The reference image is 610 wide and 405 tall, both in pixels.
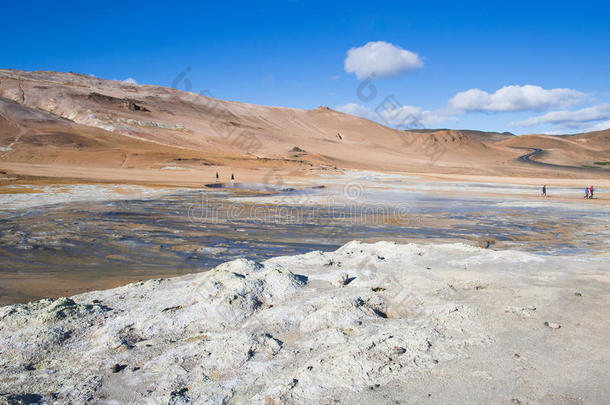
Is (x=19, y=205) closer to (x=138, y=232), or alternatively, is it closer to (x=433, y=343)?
(x=138, y=232)

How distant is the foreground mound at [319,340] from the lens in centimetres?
282

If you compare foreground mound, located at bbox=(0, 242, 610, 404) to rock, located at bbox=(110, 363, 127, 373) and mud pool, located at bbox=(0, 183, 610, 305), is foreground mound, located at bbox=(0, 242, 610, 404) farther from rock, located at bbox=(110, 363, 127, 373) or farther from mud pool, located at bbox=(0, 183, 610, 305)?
mud pool, located at bbox=(0, 183, 610, 305)

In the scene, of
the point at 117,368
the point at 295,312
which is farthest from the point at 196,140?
the point at 117,368

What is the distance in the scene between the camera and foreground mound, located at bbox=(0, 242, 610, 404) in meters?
2.82

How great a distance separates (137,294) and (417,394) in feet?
11.5

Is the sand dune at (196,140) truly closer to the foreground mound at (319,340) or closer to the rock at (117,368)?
the foreground mound at (319,340)

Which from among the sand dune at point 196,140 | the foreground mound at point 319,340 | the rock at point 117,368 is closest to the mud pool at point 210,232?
the foreground mound at point 319,340

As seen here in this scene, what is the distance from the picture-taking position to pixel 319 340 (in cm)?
353

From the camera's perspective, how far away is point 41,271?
284 inches

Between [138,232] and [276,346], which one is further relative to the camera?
[138,232]

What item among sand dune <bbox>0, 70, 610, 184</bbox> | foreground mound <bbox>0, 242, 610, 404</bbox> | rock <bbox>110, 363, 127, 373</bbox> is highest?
sand dune <bbox>0, 70, 610, 184</bbox>

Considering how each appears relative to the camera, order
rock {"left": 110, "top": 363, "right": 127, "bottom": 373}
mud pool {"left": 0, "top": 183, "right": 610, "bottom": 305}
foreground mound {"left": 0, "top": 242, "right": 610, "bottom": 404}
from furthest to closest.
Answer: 1. mud pool {"left": 0, "top": 183, "right": 610, "bottom": 305}
2. rock {"left": 110, "top": 363, "right": 127, "bottom": 373}
3. foreground mound {"left": 0, "top": 242, "right": 610, "bottom": 404}

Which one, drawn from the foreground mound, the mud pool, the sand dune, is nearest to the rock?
the foreground mound

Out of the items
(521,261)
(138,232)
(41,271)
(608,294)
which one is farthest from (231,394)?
(138,232)
